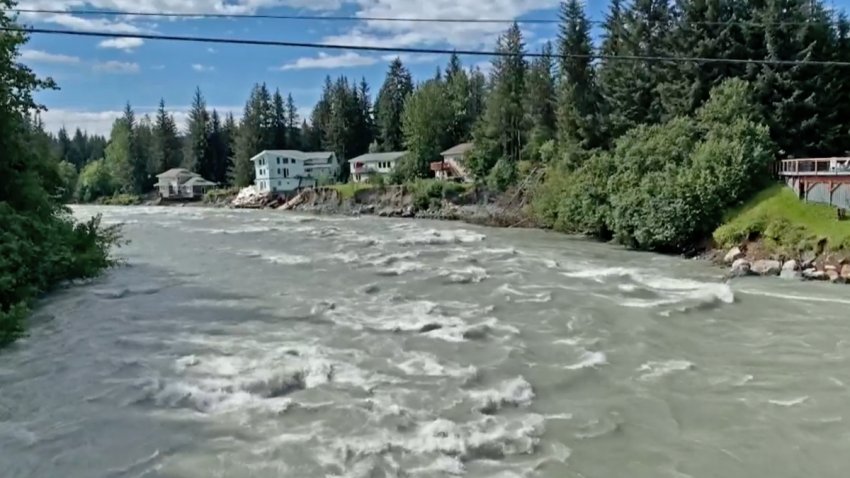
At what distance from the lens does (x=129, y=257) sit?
23969mm

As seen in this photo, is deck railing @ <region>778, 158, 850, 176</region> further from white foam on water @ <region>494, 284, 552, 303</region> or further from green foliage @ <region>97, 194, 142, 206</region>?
green foliage @ <region>97, 194, 142, 206</region>

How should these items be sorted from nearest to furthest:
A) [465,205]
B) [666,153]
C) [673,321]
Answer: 1. [673,321]
2. [666,153]
3. [465,205]

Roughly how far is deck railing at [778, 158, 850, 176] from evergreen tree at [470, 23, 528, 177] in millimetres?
30030

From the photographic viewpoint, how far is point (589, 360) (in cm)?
1048

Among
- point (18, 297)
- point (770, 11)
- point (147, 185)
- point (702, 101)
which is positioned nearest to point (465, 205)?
point (702, 101)

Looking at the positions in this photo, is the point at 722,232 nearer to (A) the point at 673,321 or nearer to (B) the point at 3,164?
(A) the point at 673,321

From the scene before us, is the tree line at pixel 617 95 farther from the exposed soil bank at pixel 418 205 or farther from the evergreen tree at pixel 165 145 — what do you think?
the evergreen tree at pixel 165 145

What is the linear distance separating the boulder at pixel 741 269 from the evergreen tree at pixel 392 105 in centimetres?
6395

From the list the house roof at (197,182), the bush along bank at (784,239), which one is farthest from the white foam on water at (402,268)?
the house roof at (197,182)

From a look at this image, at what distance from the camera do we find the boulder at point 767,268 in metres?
18.7

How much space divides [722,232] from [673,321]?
443 inches

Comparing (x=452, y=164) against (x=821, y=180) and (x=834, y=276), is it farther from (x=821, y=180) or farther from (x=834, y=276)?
(x=834, y=276)

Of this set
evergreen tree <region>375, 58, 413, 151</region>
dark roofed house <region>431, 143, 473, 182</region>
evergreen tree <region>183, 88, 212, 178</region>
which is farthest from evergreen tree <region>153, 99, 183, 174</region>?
dark roofed house <region>431, 143, 473, 182</region>

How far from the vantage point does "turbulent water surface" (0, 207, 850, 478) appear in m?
7.05
